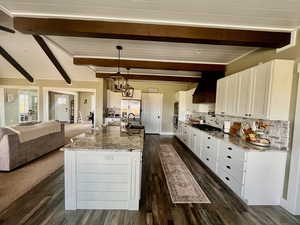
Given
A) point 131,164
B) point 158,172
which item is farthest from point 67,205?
point 158,172

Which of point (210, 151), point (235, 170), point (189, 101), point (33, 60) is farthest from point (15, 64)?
point (235, 170)

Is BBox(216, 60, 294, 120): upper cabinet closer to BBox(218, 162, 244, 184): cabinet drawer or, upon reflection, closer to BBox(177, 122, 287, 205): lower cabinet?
BBox(177, 122, 287, 205): lower cabinet

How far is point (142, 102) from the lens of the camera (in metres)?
8.65

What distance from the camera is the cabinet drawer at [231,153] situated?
262 cm

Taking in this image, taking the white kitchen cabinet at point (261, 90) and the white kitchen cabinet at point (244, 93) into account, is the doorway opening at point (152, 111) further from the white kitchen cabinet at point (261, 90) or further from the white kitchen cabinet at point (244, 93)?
the white kitchen cabinet at point (261, 90)

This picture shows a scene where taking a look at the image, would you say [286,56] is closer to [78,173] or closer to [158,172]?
[158,172]

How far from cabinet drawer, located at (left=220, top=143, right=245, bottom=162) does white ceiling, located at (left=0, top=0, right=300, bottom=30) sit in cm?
201

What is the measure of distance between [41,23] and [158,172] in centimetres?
355

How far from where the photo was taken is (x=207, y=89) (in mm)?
5156

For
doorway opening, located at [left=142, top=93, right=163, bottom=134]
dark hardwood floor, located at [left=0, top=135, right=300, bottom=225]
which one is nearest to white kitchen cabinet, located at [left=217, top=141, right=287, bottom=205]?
dark hardwood floor, located at [left=0, top=135, right=300, bottom=225]

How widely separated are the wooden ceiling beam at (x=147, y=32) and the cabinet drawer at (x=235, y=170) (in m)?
2.07

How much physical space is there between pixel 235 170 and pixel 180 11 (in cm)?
268

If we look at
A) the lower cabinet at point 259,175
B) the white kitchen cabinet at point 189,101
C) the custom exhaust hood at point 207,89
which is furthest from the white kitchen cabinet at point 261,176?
the white kitchen cabinet at point 189,101

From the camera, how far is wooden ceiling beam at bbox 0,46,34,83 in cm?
543
